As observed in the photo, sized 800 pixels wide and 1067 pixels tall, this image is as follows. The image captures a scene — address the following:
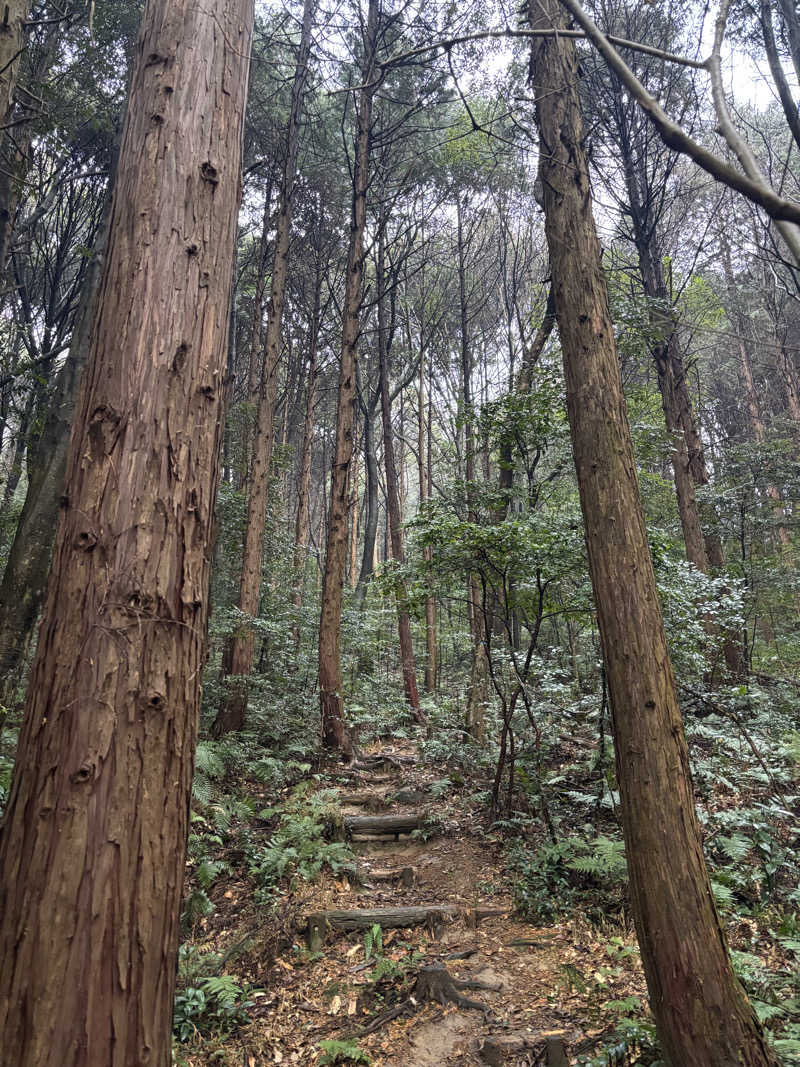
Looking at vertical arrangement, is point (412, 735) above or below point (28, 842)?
above

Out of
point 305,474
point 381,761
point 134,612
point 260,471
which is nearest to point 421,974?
point 134,612

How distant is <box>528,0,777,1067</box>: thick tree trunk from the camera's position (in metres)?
2.61

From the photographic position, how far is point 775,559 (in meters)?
10.6

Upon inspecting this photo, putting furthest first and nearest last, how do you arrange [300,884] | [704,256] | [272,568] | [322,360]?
[322,360], [704,256], [272,568], [300,884]

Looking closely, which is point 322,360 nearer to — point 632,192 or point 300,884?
point 632,192

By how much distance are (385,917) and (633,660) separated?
9.93ft

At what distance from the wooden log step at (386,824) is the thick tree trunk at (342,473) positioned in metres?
2.22

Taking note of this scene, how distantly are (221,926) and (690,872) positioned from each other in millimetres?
3468

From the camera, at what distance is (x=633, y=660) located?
121 inches

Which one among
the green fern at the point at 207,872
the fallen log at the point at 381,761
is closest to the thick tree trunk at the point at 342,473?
the fallen log at the point at 381,761

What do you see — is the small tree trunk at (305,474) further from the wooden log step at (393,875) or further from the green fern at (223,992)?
the green fern at (223,992)

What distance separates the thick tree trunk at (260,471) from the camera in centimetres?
845

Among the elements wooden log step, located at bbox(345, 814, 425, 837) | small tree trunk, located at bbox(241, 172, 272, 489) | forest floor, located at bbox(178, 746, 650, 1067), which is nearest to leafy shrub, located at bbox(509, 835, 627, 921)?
forest floor, located at bbox(178, 746, 650, 1067)

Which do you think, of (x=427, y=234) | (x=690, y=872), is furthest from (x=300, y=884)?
(x=427, y=234)
